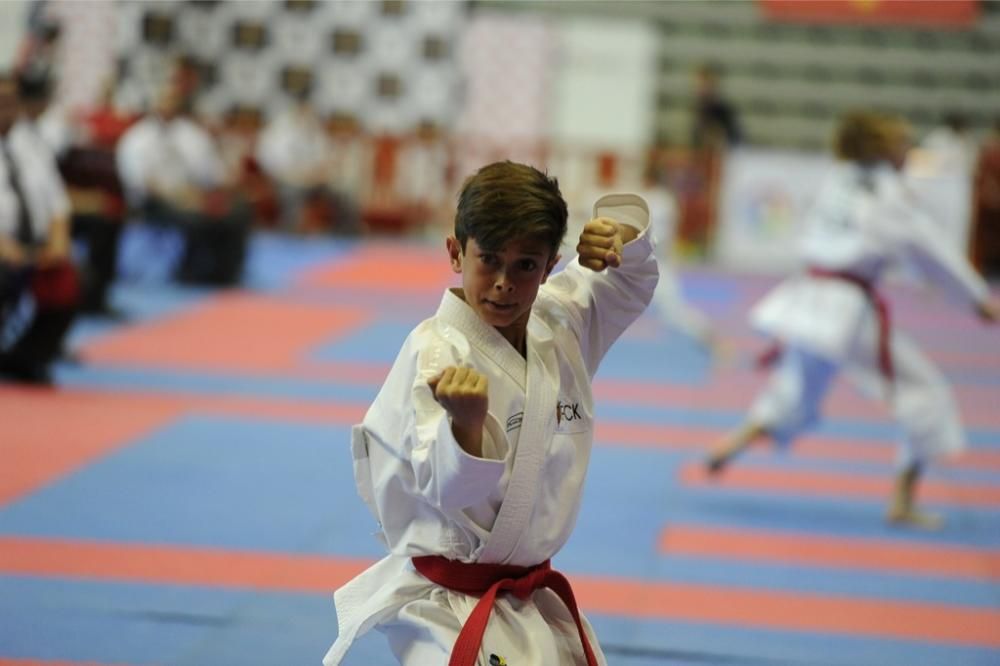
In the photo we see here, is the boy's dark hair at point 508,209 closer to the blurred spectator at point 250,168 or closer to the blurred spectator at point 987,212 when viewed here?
the blurred spectator at point 987,212

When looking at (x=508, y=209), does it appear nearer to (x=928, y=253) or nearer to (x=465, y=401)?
(x=465, y=401)

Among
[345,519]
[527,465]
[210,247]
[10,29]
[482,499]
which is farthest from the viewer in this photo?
[10,29]

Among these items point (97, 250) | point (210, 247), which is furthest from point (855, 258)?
point (210, 247)

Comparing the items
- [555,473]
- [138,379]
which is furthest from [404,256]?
[555,473]

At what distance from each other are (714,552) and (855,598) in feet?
2.12

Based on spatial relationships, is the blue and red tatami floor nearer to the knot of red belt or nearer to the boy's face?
the knot of red belt

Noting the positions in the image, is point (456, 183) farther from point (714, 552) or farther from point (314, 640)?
point (314, 640)

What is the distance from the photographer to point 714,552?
17.5 ft

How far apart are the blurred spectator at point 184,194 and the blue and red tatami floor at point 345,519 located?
200cm

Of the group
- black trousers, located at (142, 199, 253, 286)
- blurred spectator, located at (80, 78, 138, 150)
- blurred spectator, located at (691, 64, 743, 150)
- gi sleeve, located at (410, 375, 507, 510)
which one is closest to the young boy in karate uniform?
gi sleeve, located at (410, 375, 507, 510)

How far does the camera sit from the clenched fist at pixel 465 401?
2275mm

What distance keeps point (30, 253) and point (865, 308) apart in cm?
446

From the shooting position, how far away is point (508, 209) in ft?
8.09

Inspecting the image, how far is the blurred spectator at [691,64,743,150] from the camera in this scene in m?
16.1
